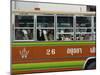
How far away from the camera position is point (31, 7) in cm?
450

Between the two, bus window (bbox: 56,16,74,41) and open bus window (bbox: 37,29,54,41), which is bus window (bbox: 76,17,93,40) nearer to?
bus window (bbox: 56,16,74,41)

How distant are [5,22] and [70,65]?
45.4 inches

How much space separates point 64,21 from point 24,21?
0.60 metres

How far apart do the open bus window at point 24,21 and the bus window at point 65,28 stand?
408 millimetres

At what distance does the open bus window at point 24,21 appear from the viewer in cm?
440

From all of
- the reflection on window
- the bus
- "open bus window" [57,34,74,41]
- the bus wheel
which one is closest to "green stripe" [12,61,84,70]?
the bus

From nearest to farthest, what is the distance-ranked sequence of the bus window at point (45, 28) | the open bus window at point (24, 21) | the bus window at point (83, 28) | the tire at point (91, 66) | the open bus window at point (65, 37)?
1. the open bus window at point (24, 21)
2. the bus window at point (45, 28)
3. the open bus window at point (65, 37)
4. the bus window at point (83, 28)
5. the tire at point (91, 66)

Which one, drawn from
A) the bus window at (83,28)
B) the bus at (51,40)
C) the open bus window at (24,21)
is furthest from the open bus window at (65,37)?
the open bus window at (24,21)

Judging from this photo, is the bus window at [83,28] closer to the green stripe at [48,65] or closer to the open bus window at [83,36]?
the open bus window at [83,36]

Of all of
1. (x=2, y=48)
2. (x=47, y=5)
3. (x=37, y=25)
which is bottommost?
(x=2, y=48)

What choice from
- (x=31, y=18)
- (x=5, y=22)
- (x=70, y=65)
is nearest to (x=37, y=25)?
(x=31, y=18)

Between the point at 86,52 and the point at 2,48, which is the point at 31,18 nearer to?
the point at 2,48

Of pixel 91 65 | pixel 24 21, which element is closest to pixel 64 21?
pixel 24 21

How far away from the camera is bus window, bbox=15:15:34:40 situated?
440 centimetres
